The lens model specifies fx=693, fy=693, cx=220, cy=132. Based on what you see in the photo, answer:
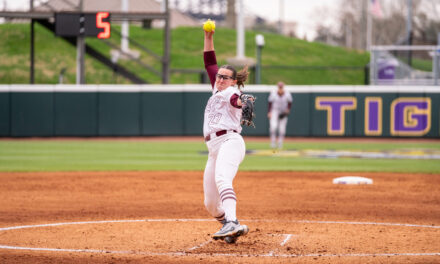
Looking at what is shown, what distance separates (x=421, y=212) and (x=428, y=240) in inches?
98.7

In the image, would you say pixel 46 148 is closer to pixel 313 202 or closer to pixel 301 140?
pixel 301 140

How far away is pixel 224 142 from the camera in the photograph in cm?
703

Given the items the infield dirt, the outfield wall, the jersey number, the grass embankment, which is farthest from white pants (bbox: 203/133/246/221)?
the grass embankment

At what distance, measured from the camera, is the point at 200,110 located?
26375 millimetres

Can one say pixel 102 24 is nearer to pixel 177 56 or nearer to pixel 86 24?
pixel 86 24

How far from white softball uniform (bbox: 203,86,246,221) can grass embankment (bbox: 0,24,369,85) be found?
101 ft

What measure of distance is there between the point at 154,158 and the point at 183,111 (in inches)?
294

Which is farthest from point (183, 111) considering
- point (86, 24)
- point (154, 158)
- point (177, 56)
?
point (177, 56)

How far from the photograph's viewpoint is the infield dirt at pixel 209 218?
21.5 ft

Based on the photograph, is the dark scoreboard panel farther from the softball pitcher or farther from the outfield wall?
the softball pitcher

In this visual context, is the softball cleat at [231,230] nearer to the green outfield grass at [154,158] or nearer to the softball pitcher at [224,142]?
the softball pitcher at [224,142]

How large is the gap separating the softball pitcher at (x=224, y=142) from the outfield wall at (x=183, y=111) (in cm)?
1892

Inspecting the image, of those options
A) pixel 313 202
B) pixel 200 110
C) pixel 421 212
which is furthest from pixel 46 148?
pixel 421 212

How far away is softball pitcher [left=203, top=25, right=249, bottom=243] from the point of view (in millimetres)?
6852
